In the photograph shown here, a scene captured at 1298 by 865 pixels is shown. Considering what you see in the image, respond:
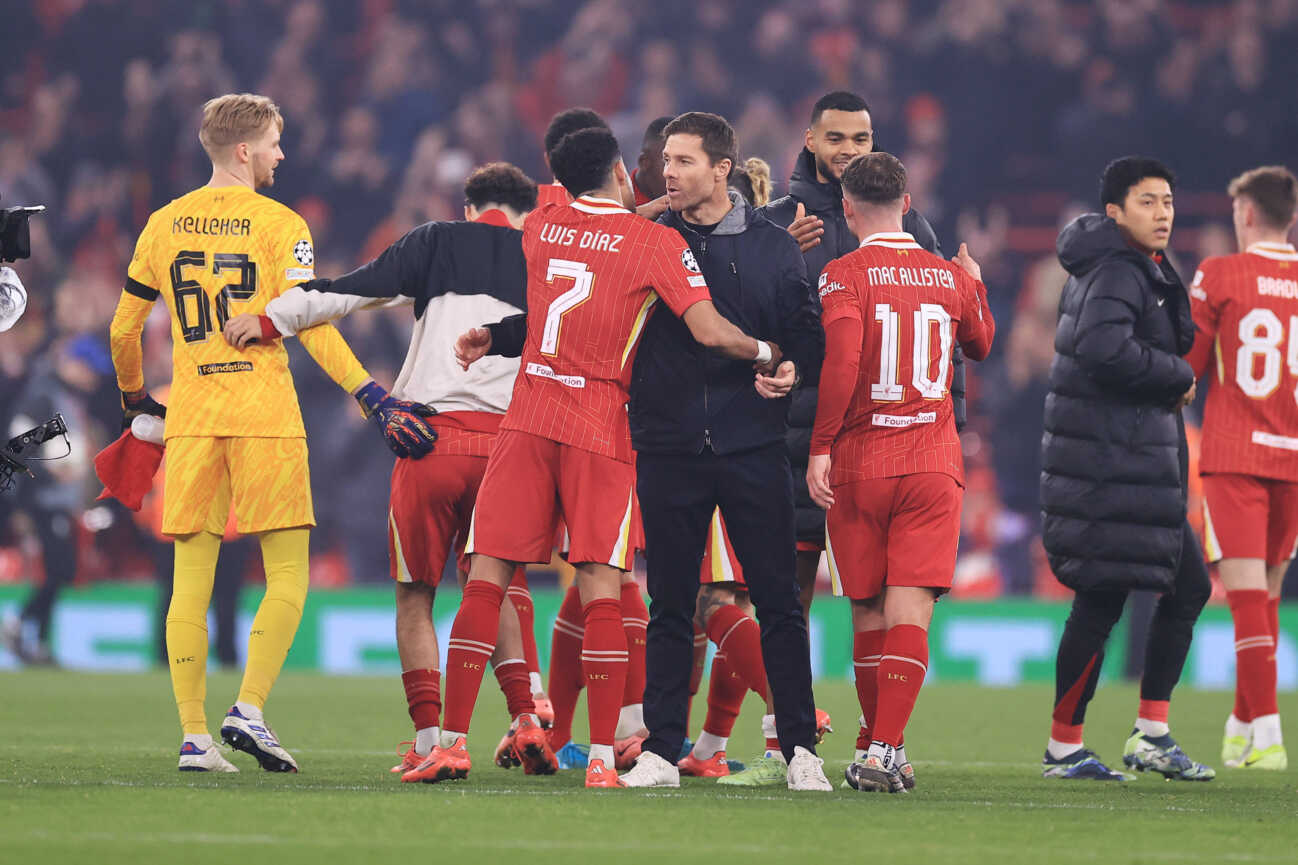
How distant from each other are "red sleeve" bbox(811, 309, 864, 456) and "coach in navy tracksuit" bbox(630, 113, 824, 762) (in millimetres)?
55

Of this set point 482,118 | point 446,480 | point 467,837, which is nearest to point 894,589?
point 446,480

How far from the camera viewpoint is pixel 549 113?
1673 cm

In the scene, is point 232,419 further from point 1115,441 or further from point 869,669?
point 1115,441

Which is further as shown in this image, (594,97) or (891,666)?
(594,97)

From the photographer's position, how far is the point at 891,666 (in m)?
5.39

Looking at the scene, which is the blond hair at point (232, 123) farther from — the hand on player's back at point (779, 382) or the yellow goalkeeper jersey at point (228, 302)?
the hand on player's back at point (779, 382)

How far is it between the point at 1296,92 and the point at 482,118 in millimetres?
7046

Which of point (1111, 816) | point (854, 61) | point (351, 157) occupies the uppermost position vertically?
point (854, 61)

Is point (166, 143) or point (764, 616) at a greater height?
point (166, 143)

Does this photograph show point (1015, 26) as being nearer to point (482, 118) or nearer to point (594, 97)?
point (594, 97)

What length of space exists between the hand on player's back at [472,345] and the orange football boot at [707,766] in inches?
60.4

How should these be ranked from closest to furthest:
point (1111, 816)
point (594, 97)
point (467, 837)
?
point (467, 837)
point (1111, 816)
point (594, 97)

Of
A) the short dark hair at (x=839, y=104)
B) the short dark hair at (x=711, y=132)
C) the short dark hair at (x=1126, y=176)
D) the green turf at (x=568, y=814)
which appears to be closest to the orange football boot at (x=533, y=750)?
the green turf at (x=568, y=814)

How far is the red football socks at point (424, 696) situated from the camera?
5.78 metres
